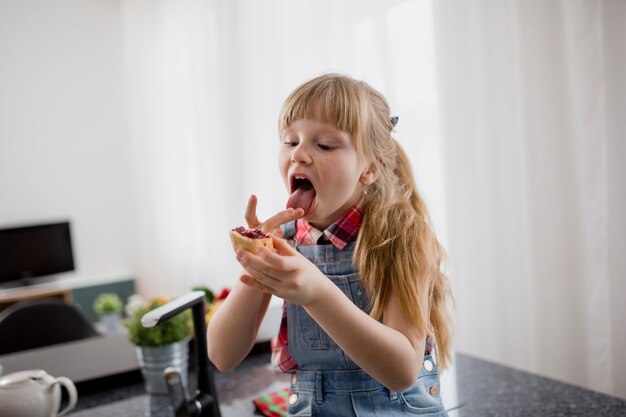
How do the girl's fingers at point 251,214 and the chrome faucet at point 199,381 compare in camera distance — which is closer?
the girl's fingers at point 251,214

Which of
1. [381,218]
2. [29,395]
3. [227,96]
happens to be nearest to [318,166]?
[381,218]

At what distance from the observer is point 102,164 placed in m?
4.70

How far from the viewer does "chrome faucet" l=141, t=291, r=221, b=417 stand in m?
0.92

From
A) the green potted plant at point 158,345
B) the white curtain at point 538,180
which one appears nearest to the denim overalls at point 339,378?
the green potted plant at point 158,345

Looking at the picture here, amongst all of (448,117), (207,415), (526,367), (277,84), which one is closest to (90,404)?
(207,415)

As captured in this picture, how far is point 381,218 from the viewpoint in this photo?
0.79 m

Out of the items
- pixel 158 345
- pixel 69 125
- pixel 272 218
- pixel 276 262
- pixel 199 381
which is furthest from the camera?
pixel 69 125

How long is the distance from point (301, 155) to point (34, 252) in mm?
4132

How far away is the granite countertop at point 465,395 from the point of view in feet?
3.29

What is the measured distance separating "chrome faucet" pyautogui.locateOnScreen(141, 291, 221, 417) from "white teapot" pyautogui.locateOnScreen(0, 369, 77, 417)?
184 mm

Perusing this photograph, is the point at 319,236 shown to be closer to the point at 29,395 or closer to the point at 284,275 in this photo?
the point at 284,275

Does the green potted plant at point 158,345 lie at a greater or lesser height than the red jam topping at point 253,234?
lesser

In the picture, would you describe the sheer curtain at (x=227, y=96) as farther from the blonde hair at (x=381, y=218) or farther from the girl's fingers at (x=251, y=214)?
the girl's fingers at (x=251, y=214)

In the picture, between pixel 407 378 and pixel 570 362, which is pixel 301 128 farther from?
pixel 570 362
